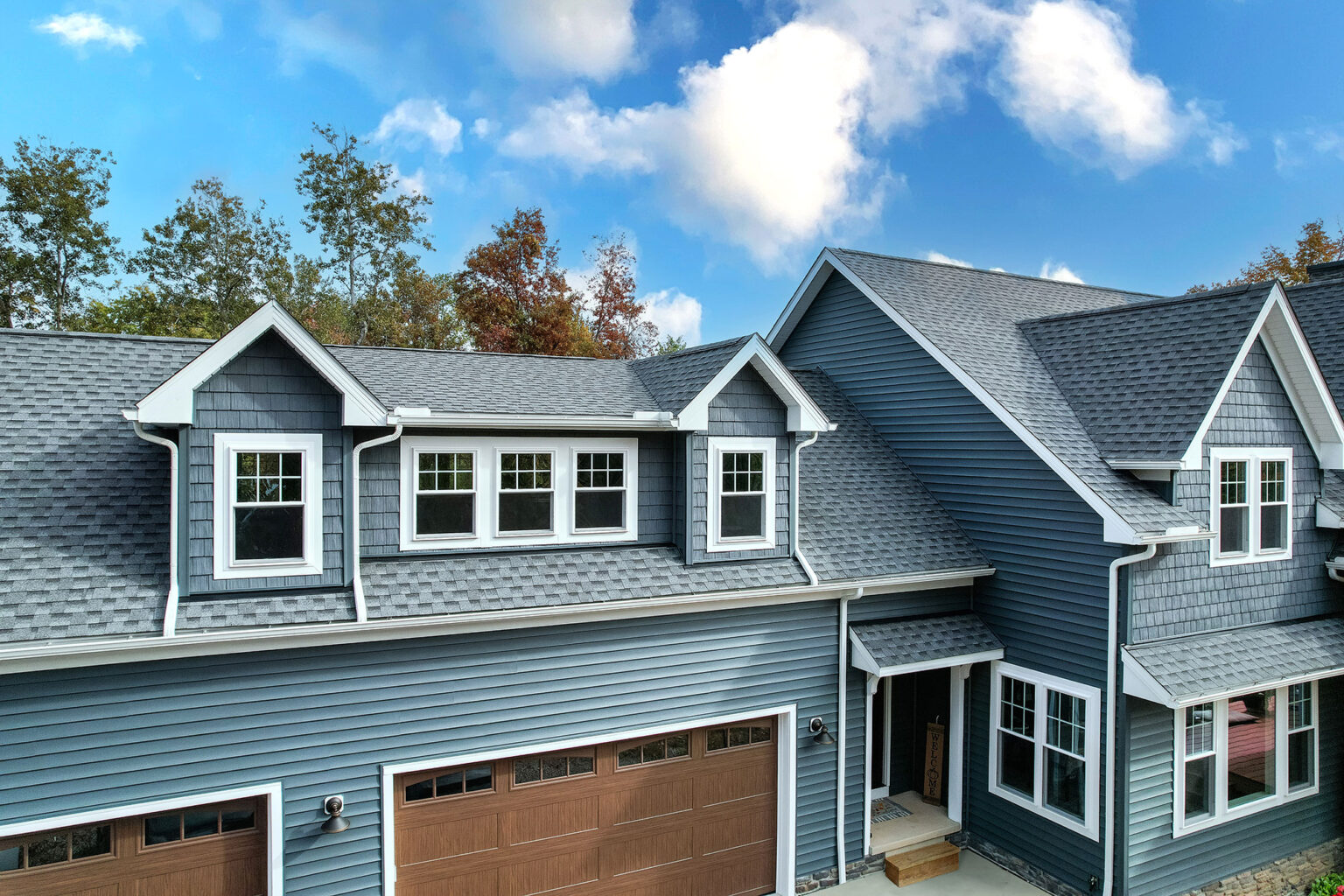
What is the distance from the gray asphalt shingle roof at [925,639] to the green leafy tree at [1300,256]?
2565 centimetres

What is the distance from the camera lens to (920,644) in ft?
32.0

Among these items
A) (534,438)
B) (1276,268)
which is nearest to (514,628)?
(534,438)

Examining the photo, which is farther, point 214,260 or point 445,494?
point 214,260

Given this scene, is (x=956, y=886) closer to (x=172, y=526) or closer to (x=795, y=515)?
(x=795, y=515)

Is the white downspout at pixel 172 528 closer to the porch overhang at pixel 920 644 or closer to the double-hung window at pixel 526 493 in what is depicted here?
the double-hung window at pixel 526 493

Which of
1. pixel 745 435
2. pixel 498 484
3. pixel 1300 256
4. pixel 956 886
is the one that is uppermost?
pixel 1300 256

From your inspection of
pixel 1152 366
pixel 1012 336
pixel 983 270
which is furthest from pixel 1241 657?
pixel 983 270

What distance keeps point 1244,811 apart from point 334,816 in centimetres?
1113

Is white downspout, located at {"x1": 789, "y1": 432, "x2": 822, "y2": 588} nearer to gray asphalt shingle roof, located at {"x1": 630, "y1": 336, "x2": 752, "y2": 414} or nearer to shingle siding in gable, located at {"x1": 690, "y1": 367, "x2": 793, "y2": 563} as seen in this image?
shingle siding in gable, located at {"x1": 690, "y1": 367, "x2": 793, "y2": 563}

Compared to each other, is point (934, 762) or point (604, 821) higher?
point (604, 821)

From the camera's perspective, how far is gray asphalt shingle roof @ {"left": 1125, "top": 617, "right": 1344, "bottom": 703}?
863 centimetres

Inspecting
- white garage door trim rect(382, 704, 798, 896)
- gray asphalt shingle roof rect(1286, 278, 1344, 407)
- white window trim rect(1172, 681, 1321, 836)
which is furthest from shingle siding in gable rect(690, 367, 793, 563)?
gray asphalt shingle roof rect(1286, 278, 1344, 407)

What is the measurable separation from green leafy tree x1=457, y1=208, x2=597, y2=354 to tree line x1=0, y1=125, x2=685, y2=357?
0.05 m

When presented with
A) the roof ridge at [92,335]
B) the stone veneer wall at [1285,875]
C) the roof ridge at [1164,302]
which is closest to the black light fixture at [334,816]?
the roof ridge at [92,335]
